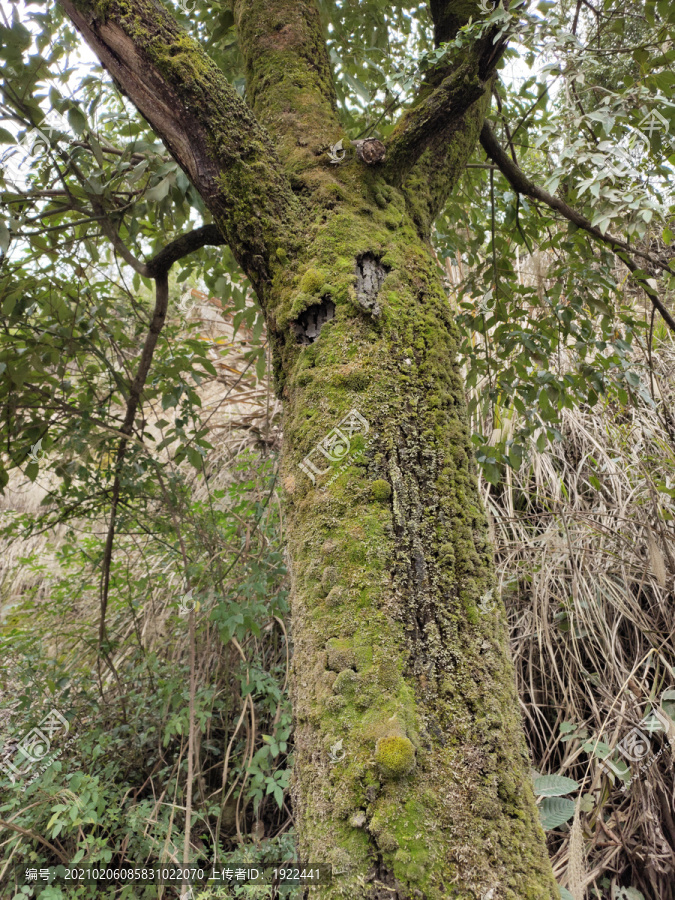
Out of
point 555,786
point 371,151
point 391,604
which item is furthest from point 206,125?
point 555,786

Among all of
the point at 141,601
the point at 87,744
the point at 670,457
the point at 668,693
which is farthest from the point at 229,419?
the point at 668,693

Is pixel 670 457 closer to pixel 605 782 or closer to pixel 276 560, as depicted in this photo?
pixel 605 782

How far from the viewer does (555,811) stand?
5.78 feet

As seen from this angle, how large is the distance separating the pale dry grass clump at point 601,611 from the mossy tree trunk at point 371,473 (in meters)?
1.44

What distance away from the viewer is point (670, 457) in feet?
9.03

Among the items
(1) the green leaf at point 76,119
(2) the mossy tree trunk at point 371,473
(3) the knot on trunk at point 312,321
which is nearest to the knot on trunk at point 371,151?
(2) the mossy tree trunk at point 371,473

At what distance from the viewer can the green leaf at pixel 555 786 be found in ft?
5.76

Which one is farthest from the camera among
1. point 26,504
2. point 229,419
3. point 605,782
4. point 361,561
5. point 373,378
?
point 26,504

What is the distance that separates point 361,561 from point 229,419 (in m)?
3.46

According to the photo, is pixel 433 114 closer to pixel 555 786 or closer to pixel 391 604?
pixel 391 604

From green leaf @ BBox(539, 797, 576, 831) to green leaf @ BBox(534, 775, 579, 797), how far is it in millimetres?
24

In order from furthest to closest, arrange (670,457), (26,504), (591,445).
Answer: (26,504), (591,445), (670,457)

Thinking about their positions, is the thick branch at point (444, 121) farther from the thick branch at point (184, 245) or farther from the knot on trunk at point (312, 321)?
the thick branch at point (184, 245)

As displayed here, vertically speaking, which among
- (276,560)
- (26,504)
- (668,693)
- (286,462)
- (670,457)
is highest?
(26,504)
